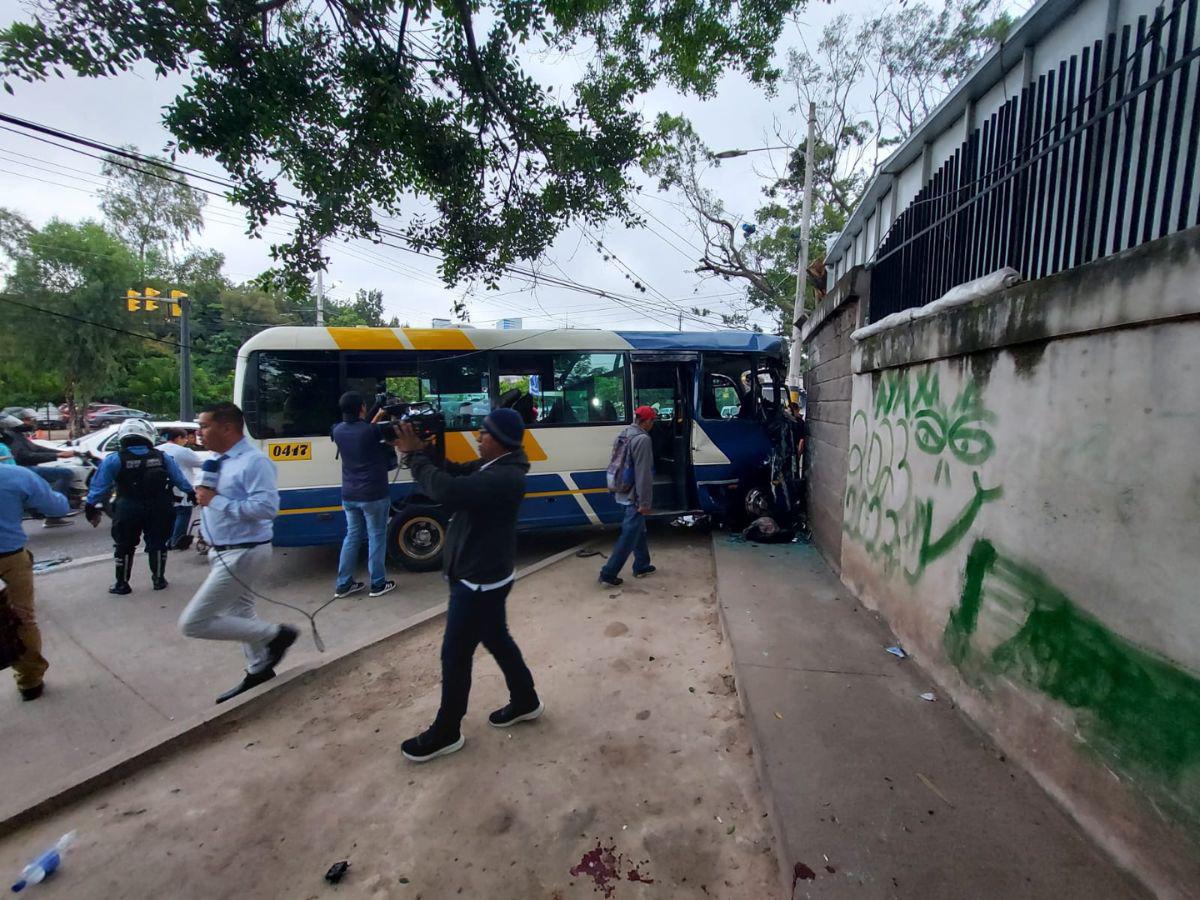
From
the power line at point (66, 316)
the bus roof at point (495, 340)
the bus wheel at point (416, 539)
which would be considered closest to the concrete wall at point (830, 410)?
the bus roof at point (495, 340)

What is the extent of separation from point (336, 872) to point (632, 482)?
11.7 ft

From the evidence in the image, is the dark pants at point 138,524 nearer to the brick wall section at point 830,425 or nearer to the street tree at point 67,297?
the brick wall section at point 830,425

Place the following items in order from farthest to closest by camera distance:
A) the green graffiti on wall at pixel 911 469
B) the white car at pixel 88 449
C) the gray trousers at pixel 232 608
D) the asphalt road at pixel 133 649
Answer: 1. the white car at pixel 88 449
2. the gray trousers at pixel 232 608
3. the asphalt road at pixel 133 649
4. the green graffiti on wall at pixel 911 469

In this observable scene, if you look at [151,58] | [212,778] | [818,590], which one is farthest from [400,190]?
[818,590]

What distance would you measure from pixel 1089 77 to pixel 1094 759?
2.78m

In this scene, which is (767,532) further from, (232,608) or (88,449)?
(88,449)

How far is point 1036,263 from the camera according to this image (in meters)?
2.61

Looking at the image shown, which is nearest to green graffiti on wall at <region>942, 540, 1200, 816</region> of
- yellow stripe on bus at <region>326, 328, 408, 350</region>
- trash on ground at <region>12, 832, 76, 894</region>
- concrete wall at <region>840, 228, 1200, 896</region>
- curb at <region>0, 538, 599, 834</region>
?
concrete wall at <region>840, 228, 1200, 896</region>

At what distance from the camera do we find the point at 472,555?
264 centimetres

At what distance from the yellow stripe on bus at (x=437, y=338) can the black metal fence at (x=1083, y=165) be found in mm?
4509

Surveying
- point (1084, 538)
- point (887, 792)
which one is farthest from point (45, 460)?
point (1084, 538)

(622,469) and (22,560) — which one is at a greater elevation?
(622,469)

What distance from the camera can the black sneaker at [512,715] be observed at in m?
2.91

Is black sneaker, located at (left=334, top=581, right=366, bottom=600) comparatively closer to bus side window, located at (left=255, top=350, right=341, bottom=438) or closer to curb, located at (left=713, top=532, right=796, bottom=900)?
bus side window, located at (left=255, top=350, right=341, bottom=438)
